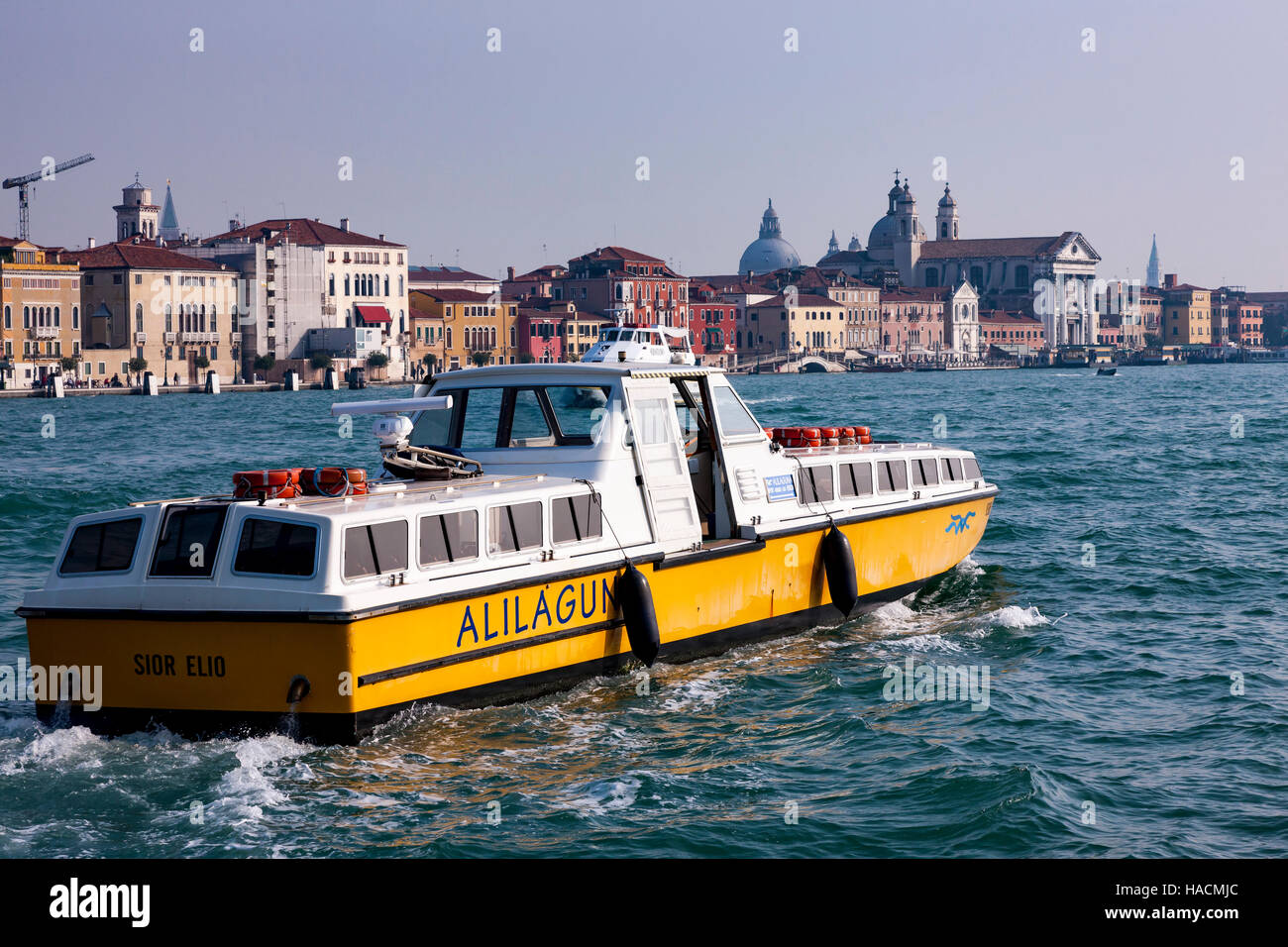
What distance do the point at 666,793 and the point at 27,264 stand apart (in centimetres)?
10519

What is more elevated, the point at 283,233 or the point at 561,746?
the point at 283,233

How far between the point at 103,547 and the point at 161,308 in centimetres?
10581

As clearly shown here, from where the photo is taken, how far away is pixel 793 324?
16338 cm

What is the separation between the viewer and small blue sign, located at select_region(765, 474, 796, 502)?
1504cm

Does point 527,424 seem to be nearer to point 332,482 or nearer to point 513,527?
point 513,527

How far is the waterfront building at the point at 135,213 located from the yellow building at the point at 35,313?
7847 centimetres

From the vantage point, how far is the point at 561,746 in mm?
11344

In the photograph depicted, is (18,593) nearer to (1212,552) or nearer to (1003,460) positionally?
(1212,552)

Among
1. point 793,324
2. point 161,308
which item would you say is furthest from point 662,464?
point 793,324

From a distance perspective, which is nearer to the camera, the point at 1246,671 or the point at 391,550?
the point at 391,550

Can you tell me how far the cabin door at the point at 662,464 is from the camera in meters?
13.7

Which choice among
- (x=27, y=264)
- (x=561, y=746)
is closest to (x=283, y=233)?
(x=27, y=264)

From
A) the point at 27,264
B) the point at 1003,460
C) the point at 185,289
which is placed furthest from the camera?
the point at 185,289

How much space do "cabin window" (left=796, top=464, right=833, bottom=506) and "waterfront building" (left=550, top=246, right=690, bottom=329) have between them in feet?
397
